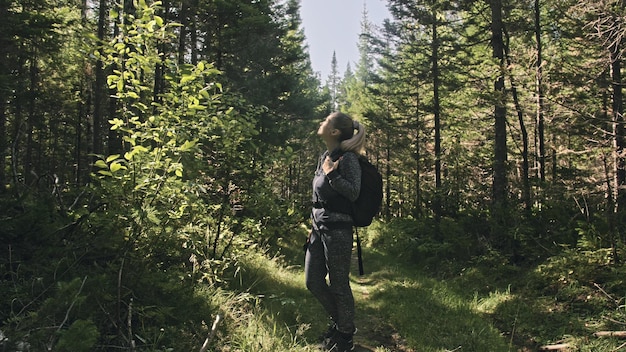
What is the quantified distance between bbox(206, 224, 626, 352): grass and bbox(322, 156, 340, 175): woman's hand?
1.43m

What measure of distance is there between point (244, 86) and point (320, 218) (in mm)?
11505

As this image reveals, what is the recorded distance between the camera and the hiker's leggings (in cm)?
352

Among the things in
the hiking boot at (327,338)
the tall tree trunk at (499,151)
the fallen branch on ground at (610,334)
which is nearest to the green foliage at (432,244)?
the tall tree trunk at (499,151)

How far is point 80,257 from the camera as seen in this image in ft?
9.23

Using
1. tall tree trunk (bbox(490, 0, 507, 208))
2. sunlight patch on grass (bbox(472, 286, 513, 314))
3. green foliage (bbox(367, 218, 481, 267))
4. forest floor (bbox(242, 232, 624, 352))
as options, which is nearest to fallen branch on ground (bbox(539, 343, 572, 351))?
forest floor (bbox(242, 232, 624, 352))

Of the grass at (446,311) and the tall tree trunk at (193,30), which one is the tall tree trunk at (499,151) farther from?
the tall tree trunk at (193,30)

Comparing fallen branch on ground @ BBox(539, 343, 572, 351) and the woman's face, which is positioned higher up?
the woman's face

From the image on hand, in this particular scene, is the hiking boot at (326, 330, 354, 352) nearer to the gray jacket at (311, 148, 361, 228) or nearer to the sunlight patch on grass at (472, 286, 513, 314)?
the gray jacket at (311, 148, 361, 228)

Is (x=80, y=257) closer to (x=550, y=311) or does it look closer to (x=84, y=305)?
(x=84, y=305)

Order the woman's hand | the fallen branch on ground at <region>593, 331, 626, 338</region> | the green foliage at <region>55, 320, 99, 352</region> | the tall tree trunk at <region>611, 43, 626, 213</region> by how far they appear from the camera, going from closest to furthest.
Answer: the green foliage at <region>55, 320, 99, 352</region> → the woman's hand → the fallen branch on ground at <region>593, 331, 626, 338</region> → the tall tree trunk at <region>611, 43, 626, 213</region>

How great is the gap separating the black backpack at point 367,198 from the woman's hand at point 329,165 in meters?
0.25

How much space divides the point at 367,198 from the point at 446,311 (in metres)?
2.89

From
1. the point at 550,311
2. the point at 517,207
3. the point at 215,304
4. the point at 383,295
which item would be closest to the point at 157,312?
the point at 215,304

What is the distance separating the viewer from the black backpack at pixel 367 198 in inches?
140
